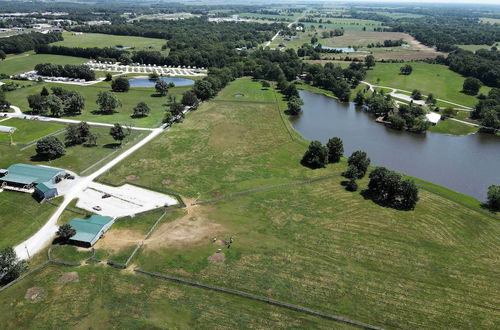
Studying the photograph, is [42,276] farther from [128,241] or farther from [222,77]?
[222,77]

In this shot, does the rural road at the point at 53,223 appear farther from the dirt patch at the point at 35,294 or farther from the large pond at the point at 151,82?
the large pond at the point at 151,82

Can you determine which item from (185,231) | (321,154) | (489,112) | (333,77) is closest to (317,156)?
(321,154)

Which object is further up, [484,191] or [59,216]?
[59,216]

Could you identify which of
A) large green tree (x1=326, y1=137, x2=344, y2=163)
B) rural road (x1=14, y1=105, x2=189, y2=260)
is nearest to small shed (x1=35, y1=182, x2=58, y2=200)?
rural road (x1=14, y1=105, x2=189, y2=260)

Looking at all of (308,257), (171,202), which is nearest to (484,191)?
(308,257)

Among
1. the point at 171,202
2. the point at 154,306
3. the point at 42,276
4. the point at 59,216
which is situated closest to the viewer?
the point at 154,306

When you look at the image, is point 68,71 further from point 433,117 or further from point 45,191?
point 433,117
